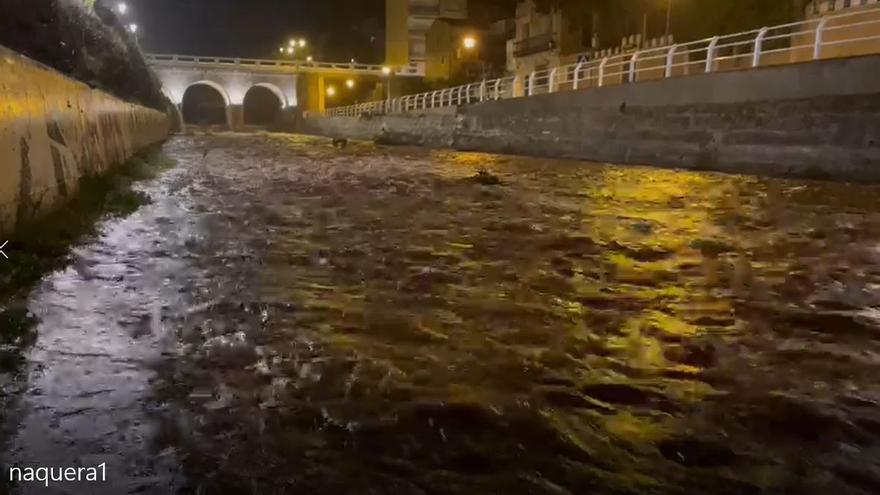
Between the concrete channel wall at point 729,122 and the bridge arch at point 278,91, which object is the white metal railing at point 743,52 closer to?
the concrete channel wall at point 729,122

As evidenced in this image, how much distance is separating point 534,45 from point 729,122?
114 ft

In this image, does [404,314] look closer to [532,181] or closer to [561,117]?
[532,181]

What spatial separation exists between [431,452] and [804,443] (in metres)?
1.68

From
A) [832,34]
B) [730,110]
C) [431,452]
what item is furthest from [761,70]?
[431,452]

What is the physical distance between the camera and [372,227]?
909 centimetres

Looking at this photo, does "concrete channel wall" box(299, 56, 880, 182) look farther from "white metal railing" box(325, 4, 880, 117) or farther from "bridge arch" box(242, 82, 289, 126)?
"bridge arch" box(242, 82, 289, 126)

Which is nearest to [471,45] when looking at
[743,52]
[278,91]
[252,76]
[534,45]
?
[534,45]

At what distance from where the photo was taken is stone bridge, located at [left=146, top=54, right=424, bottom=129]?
274 feet

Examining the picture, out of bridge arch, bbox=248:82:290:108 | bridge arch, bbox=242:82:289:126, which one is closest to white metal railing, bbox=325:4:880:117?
bridge arch, bbox=248:82:290:108

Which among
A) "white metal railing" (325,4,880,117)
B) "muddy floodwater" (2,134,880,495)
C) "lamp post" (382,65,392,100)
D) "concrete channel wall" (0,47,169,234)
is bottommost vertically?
"muddy floodwater" (2,134,880,495)

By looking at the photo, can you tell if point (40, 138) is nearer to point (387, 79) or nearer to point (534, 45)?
point (534, 45)

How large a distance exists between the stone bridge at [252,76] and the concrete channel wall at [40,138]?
72620 mm

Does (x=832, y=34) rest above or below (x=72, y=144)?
above

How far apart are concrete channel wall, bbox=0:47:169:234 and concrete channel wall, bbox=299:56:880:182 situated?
42.1ft
